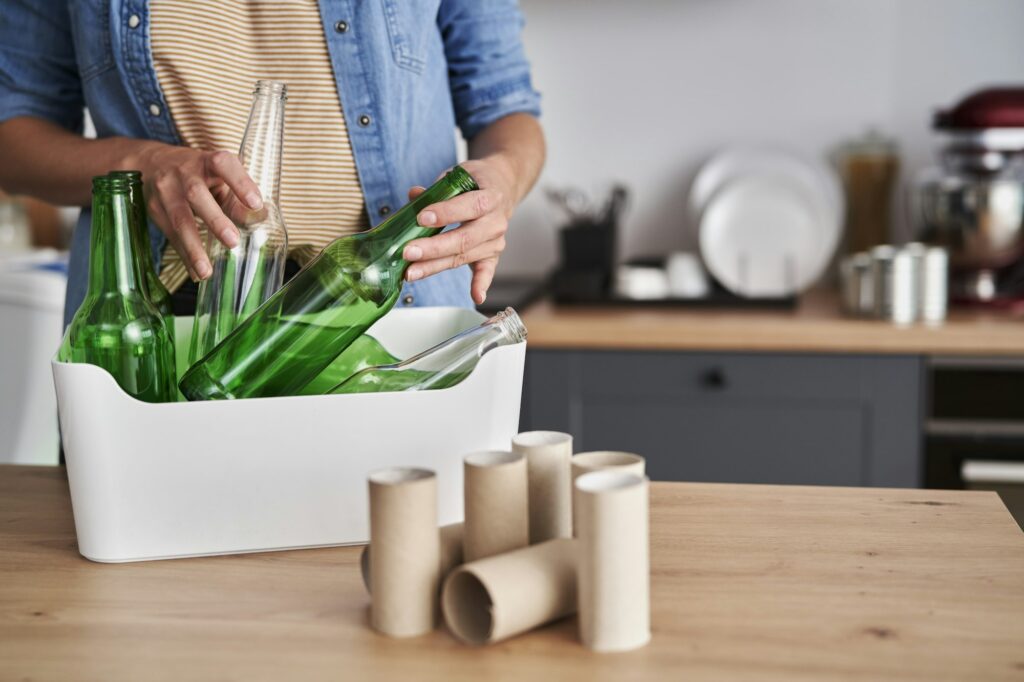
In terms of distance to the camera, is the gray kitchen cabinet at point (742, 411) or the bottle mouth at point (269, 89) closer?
the bottle mouth at point (269, 89)

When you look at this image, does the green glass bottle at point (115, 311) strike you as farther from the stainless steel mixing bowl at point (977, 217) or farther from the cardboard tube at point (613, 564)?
the stainless steel mixing bowl at point (977, 217)

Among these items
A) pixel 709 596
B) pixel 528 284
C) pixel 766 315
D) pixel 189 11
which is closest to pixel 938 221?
pixel 766 315

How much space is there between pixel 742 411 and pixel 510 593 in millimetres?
1491

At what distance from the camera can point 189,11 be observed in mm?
1021

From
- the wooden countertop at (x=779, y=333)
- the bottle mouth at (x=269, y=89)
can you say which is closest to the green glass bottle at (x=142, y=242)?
the bottle mouth at (x=269, y=89)

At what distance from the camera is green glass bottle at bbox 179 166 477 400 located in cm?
69

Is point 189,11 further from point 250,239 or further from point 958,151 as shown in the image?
point 958,151

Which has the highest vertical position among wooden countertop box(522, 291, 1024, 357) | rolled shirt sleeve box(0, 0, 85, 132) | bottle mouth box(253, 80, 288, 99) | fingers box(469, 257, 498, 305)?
rolled shirt sleeve box(0, 0, 85, 132)

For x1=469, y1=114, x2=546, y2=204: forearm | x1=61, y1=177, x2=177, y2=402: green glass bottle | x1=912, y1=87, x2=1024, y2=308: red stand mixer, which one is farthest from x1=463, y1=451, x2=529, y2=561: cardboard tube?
x1=912, y1=87, x2=1024, y2=308: red stand mixer

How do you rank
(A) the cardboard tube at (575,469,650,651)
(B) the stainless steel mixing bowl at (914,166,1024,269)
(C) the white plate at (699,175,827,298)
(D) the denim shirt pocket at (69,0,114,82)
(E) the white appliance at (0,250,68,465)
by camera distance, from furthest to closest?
(C) the white plate at (699,175,827,298), (B) the stainless steel mixing bowl at (914,166,1024,269), (E) the white appliance at (0,250,68,465), (D) the denim shirt pocket at (69,0,114,82), (A) the cardboard tube at (575,469,650,651)

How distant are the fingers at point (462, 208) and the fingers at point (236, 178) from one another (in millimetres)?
111

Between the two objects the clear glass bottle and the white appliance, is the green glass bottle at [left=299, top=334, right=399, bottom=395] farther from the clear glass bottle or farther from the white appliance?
the white appliance

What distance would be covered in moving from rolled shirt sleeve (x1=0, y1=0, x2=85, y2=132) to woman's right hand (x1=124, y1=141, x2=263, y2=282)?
31cm

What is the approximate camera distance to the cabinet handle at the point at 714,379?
1988mm
